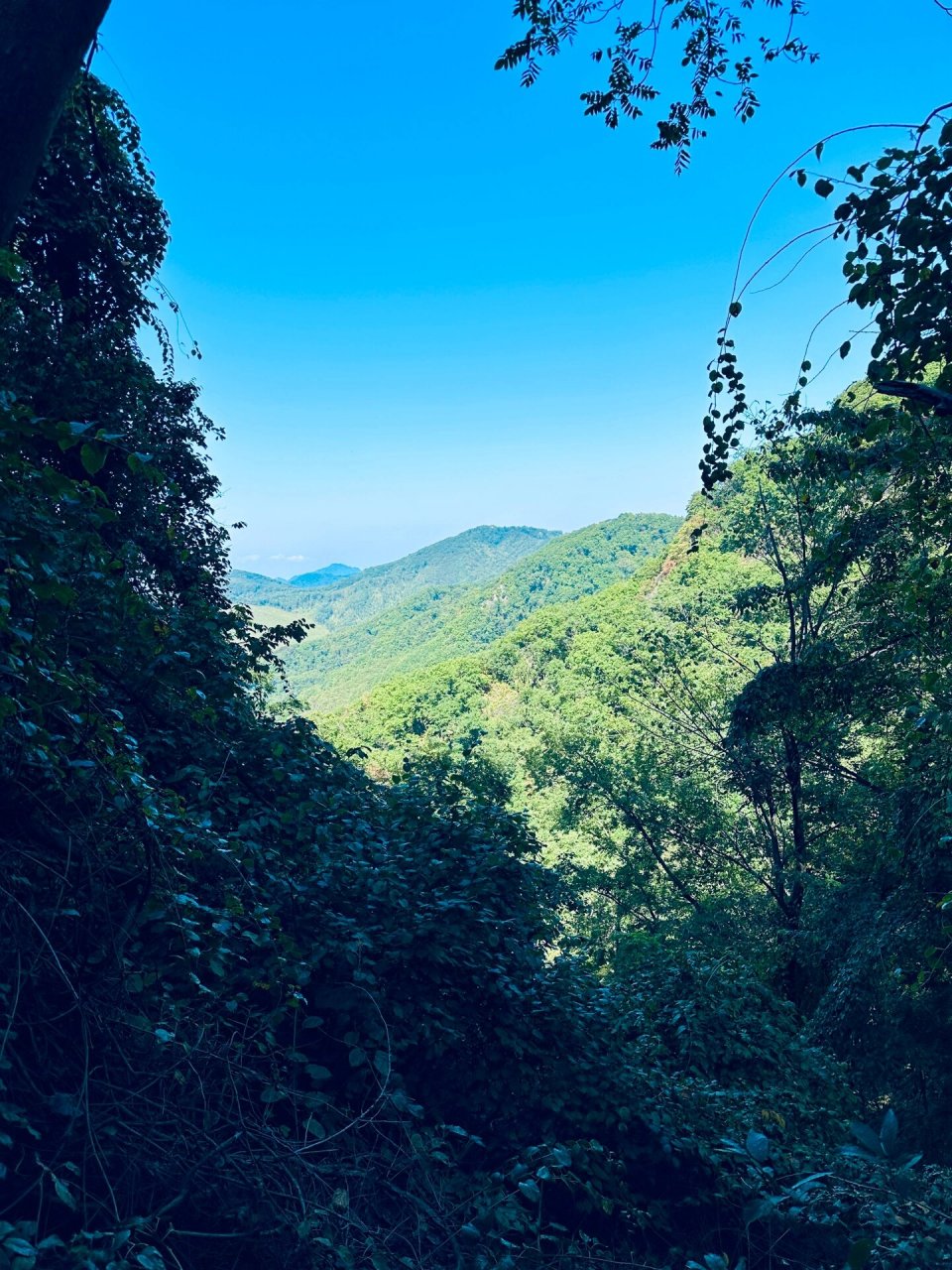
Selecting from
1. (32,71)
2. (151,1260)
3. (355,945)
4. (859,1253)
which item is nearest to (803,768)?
(355,945)

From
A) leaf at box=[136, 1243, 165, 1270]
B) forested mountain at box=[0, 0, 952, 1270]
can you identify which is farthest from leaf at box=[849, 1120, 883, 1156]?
leaf at box=[136, 1243, 165, 1270]

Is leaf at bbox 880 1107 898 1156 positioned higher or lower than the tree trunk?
lower

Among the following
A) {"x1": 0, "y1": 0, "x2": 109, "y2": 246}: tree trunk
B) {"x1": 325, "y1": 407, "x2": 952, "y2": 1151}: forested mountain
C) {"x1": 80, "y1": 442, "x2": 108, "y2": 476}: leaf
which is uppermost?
{"x1": 0, "y1": 0, "x2": 109, "y2": 246}: tree trunk

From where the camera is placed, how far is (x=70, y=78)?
1.84 m

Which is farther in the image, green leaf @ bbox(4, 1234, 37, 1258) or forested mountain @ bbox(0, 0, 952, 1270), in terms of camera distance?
forested mountain @ bbox(0, 0, 952, 1270)

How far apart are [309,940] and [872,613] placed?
8.44 m

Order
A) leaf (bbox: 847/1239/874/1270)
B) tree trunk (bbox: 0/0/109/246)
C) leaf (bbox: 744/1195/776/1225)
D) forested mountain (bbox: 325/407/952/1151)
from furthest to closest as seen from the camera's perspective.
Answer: forested mountain (bbox: 325/407/952/1151) < tree trunk (bbox: 0/0/109/246) < leaf (bbox: 744/1195/776/1225) < leaf (bbox: 847/1239/874/1270)

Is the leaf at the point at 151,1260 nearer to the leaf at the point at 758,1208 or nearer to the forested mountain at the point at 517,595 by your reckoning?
the leaf at the point at 758,1208

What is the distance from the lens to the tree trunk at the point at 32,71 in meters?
1.73

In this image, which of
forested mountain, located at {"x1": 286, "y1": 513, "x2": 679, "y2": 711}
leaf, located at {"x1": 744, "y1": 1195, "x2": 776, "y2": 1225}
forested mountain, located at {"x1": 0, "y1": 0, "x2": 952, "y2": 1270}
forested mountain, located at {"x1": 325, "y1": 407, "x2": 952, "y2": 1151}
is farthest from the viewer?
forested mountain, located at {"x1": 286, "y1": 513, "x2": 679, "y2": 711}

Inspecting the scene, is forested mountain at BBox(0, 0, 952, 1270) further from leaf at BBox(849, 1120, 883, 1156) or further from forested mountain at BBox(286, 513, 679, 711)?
forested mountain at BBox(286, 513, 679, 711)

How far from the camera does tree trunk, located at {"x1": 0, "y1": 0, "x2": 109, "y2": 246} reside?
68.2 inches

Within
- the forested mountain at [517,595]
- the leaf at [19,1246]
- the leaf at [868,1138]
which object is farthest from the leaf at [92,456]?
the forested mountain at [517,595]

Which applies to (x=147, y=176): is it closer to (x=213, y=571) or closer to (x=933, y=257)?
(x=213, y=571)
